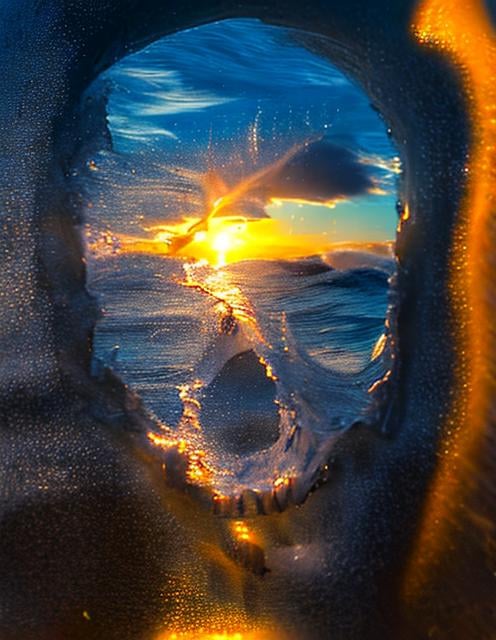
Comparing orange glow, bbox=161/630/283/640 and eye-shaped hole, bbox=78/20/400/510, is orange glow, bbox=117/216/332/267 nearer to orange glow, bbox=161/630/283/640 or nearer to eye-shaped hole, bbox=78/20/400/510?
eye-shaped hole, bbox=78/20/400/510

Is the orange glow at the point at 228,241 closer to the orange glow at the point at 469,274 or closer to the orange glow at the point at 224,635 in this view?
the orange glow at the point at 469,274

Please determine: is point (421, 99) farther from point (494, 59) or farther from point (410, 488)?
point (410, 488)

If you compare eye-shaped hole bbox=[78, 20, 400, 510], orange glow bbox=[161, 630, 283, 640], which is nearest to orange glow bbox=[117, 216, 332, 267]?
eye-shaped hole bbox=[78, 20, 400, 510]

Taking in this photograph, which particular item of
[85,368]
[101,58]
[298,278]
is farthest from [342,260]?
[101,58]

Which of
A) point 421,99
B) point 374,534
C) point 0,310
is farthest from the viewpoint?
point 421,99

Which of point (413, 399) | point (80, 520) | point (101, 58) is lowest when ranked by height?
point (80, 520)

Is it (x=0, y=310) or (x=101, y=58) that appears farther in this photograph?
(x=101, y=58)

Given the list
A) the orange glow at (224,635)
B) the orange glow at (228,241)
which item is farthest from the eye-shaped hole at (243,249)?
the orange glow at (224,635)
